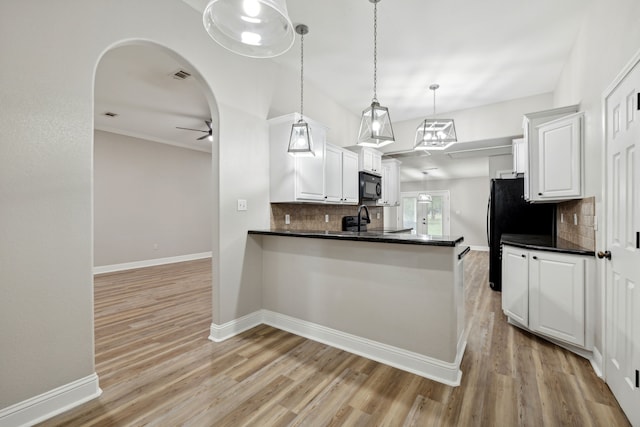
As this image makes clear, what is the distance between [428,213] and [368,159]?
6536mm

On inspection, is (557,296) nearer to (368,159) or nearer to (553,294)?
(553,294)

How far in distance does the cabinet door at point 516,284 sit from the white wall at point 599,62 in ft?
1.85

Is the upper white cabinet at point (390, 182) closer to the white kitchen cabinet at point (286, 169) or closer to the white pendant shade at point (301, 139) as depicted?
Result: the white kitchen cabinet at point (286, 169)

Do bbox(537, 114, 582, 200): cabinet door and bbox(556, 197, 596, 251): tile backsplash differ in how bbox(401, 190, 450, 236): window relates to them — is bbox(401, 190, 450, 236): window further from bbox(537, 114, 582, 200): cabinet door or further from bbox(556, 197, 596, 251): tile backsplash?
bbox(537, 114, 582, 200): cabinet door

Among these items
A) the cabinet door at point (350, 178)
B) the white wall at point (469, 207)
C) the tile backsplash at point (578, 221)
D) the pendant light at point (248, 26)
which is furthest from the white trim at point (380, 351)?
the white wall at point (469, 207)

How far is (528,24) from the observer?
9.16 feet

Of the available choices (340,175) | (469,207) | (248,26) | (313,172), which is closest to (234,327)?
(313,172)

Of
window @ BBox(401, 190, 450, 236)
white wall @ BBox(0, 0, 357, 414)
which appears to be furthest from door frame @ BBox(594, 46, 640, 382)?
window @ BBox(401, 190, 450, 236)

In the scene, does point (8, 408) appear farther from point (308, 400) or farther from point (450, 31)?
point (450, 31)

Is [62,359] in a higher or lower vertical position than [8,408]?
higher

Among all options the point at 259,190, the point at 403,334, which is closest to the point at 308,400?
the point at 403,334

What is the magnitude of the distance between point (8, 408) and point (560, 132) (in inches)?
174

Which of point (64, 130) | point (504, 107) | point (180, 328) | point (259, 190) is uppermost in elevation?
point (504, 107)

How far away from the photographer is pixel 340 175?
4109 millimetres
